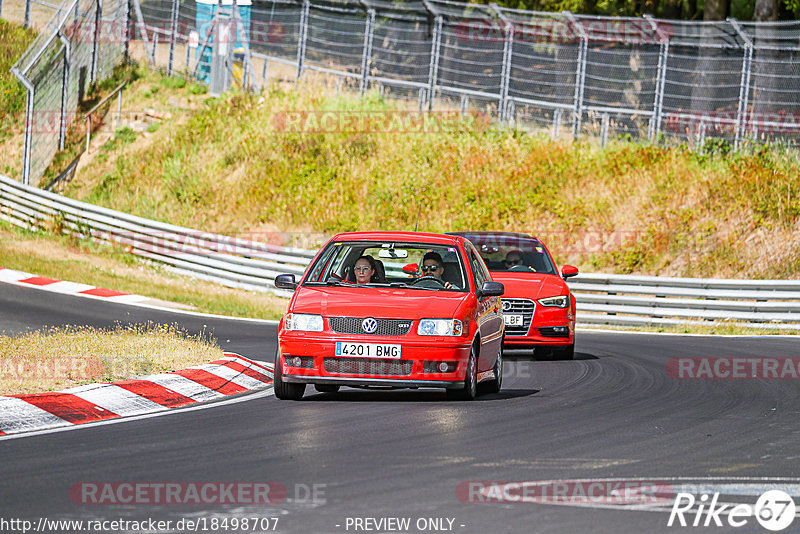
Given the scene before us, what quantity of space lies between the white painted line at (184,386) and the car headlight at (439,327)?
76.0 inches

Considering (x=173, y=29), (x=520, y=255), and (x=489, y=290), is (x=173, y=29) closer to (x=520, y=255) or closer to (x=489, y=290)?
(x=520, y=255)

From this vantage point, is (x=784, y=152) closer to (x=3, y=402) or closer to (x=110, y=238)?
(x=110, y=238)

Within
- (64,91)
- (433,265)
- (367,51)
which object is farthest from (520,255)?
(64,91)

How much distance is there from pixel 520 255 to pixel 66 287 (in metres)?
9.95

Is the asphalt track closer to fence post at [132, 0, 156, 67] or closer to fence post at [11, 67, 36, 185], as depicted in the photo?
fence post at [11, 67, 36, 185]

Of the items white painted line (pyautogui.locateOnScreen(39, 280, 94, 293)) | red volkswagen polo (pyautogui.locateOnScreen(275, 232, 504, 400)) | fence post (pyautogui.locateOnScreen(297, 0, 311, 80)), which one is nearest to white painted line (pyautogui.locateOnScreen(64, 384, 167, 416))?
red volkswagen polo (pyautogui.locateOnScreen(275, 232, 504, 400))

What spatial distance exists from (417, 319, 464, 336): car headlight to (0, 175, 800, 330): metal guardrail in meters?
13.0

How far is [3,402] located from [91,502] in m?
3.10

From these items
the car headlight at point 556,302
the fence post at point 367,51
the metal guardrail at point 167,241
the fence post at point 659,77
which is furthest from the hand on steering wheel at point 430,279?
the fence post at point 367,51

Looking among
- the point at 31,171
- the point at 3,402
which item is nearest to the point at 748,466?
the point at 3,402

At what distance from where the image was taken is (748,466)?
7.54 metres

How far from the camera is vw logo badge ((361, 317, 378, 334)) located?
10.1 meters

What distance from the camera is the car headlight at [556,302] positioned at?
50.1ft

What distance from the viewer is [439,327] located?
10211mm
